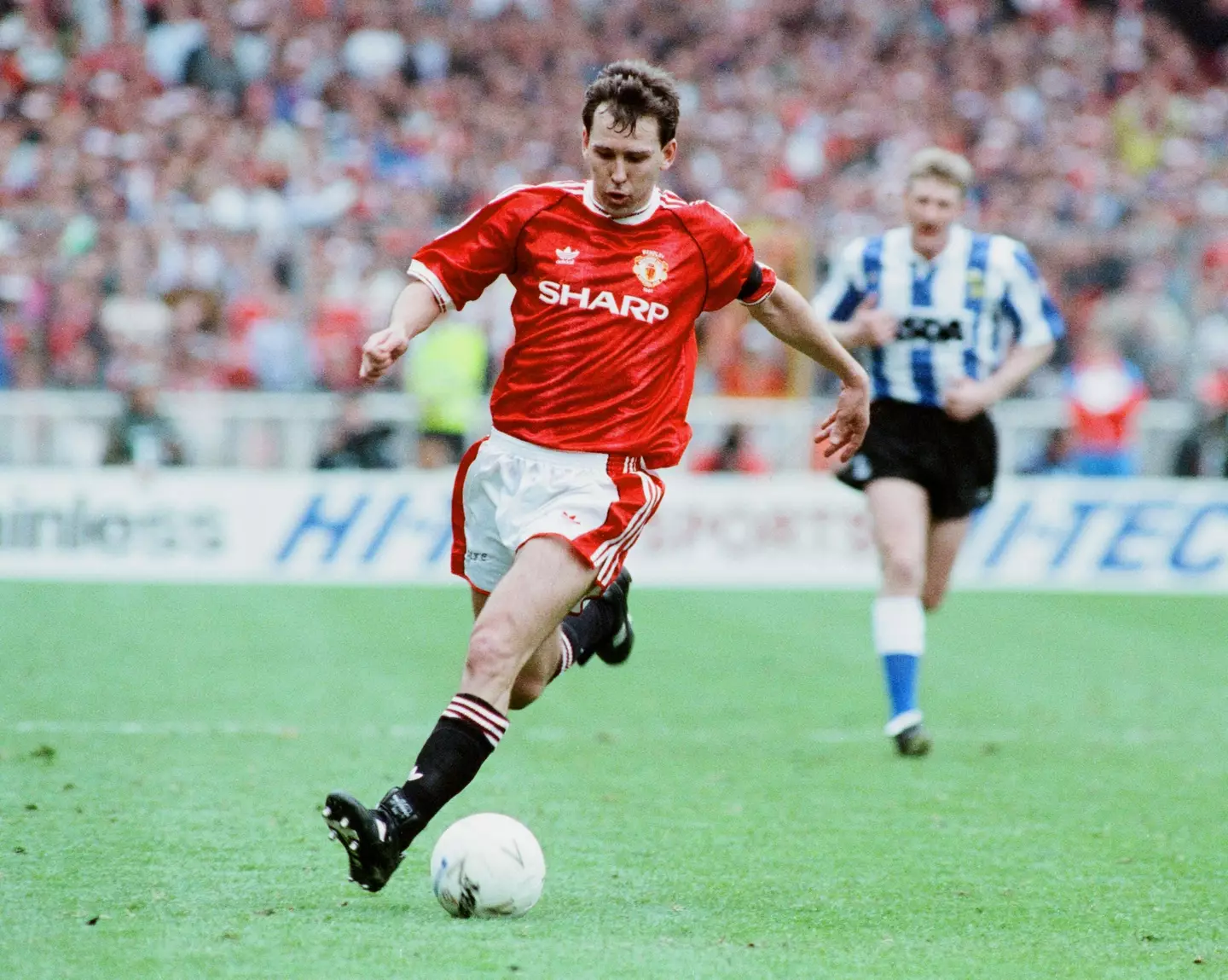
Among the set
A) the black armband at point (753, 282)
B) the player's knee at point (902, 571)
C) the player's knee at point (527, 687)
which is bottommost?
the player's knee at point (527, 687)

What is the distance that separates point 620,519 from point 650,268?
2.25 feet

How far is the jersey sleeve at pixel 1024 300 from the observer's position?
8062 millimetres

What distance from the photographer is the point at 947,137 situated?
2078 centimetres

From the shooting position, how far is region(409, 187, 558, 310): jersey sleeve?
5.27m

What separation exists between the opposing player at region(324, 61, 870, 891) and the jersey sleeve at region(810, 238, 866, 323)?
8.64 feet

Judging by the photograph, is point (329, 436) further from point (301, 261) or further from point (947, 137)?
point (947, 137)

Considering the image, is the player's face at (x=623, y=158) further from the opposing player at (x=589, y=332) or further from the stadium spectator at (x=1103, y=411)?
the stadium spectator at (x=1103, y=411)

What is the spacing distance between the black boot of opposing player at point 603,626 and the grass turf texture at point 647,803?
47 centimetres

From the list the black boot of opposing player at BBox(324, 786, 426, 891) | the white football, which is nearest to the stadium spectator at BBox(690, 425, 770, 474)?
the white football

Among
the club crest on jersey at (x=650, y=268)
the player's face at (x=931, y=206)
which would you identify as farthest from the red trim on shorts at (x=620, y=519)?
the player's face at (x=931, y=206)

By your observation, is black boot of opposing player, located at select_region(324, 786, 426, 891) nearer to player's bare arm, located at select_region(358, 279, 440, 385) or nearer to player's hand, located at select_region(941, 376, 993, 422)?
player's bare arm, located at select_region(358, 279, 440, 385)

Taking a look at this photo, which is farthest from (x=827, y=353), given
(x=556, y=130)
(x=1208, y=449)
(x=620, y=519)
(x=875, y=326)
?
(x=556, y=130)

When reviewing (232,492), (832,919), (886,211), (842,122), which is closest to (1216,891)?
(832,919)

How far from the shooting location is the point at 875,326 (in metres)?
7.82
